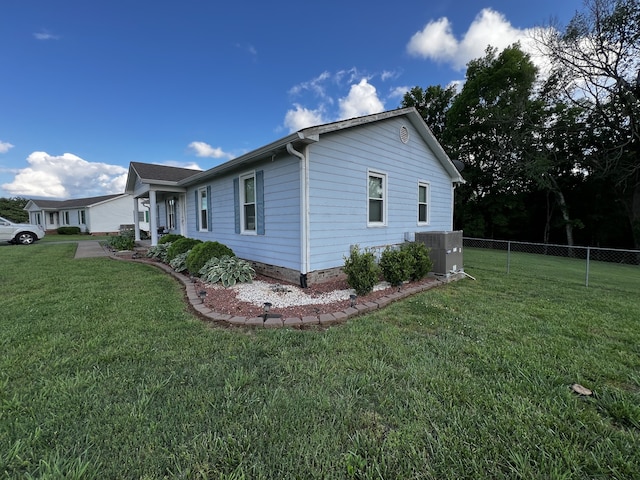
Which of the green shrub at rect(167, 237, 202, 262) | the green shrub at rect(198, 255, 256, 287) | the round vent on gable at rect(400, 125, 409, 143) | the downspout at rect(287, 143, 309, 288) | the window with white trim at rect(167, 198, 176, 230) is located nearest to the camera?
the downspout at rect(287, 143, 309, 288)

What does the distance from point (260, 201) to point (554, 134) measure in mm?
18969

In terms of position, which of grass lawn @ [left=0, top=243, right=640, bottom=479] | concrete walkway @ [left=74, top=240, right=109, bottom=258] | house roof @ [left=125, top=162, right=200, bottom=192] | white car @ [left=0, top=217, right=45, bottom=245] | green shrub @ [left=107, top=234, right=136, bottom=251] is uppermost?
house roof @ [left=125, top=162, right=200, bottom=192]

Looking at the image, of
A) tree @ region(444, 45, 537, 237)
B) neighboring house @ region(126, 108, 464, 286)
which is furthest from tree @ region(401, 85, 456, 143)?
neighboring house @ region(126, 108, 464, 286)

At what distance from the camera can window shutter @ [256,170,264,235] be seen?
6.09 meters

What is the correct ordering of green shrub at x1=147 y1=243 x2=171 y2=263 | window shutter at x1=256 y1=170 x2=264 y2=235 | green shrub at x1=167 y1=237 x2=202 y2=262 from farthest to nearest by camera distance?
green shrub at x1=147 y1=243 x2=171 y2=263, green shrub at x1=167 y1=237 x2=202 y2=262, window shutter at x1=256 y1=170 x2=264 y2=235

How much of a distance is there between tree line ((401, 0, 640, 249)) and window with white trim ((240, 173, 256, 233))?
651 inches

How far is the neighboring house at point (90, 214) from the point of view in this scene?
25328mm

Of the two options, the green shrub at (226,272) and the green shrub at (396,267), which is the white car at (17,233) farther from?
the green shrub at (396,267)

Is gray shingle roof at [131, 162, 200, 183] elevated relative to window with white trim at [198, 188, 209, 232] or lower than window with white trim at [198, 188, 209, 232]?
elevated

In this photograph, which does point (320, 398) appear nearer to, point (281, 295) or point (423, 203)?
point (281, 295)

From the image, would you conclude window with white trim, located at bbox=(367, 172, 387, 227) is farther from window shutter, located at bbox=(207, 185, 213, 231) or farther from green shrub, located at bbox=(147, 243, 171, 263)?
green shrub, located at bbox=(147, 243, 171, 263)

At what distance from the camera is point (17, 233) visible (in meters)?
13.8

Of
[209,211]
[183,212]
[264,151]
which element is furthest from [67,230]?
[264,151]

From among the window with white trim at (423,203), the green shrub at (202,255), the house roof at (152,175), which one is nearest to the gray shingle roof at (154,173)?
the house roof at (152,175)
